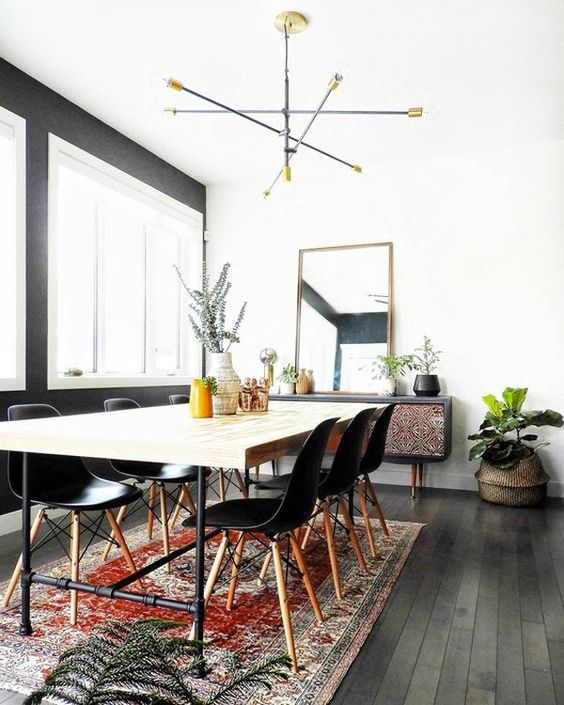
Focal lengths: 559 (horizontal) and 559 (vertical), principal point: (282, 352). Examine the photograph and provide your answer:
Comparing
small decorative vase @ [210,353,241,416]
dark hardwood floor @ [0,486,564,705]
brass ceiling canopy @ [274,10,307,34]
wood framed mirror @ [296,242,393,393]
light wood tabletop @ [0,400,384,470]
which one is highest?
brass ceiling canopy @ [274,10,307,34]

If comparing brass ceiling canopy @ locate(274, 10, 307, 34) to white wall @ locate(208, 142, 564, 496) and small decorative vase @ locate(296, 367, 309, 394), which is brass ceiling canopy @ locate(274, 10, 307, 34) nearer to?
Result: white wall @ locate(208, 142, 564, 496)

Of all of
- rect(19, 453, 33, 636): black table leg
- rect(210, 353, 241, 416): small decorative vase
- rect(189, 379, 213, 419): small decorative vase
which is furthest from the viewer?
rect(210, 353, 241, 416): small decorative vase

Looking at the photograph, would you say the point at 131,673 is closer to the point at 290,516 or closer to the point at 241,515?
the point at 290,516

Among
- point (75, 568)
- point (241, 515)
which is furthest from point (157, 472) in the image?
point (241, 515)

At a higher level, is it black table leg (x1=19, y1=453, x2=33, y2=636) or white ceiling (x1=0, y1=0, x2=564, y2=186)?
white ceiling (x1=0, y1=0, x2=564, y2=186)

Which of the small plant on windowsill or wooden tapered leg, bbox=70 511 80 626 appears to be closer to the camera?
wooden tapered leg, bbox=70 511 80 626

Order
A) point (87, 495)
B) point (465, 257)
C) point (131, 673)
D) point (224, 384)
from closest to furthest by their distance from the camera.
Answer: point (131, 673) < point (87, 495) < point (224, 384) < point (465, 257)

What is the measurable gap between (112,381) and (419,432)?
2.54 meters

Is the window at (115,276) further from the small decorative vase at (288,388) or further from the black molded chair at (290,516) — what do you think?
the black molded chair at (290,516)

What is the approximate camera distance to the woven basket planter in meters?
4.25

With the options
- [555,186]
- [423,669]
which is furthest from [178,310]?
[423,669]

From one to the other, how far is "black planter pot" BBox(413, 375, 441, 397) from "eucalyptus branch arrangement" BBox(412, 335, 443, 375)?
6.2 inches

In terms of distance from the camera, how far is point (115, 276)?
4.86 metres

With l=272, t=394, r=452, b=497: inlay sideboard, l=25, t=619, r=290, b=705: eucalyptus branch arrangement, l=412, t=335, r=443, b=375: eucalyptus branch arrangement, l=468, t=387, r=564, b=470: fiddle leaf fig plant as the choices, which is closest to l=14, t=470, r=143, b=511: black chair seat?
l=25, t=619, r=290, b=705: eucalyptus branch arrangement
